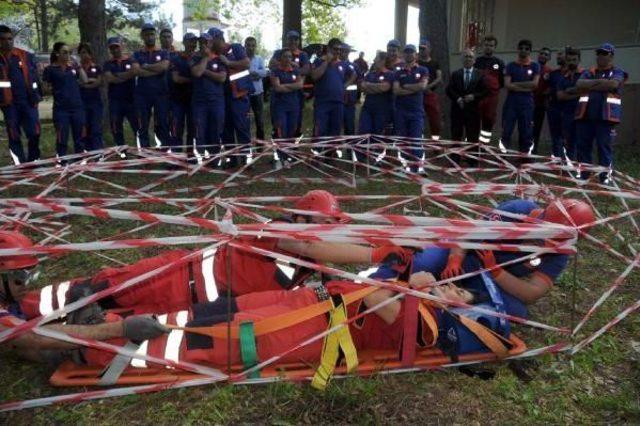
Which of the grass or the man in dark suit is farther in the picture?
the man in dark suit

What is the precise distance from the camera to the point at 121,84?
28.2 feet

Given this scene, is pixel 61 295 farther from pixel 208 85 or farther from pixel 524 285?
pixel 208 85

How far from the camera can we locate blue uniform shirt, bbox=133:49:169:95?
8219mm

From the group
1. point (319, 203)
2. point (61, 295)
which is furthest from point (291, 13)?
point (61, 295)

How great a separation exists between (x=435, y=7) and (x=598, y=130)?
512 centimetres

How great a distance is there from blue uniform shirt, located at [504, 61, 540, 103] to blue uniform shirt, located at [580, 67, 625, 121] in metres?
1.21

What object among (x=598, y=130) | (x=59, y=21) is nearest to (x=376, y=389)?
(x=598, y=130)

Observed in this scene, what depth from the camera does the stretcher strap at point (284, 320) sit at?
2967 millimetres

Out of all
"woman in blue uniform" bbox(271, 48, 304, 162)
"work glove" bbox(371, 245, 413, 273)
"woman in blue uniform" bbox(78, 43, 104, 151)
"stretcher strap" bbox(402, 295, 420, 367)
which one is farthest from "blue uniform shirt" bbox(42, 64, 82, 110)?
"stretcher strap" bbox(402, 295, 420, 367)

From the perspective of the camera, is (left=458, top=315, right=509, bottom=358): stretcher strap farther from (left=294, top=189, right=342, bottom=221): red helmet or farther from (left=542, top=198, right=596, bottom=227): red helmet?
(left=294, top=189, right=342, bottom=221): red helmet

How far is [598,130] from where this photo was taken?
7414mm

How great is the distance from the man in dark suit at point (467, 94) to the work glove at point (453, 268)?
604 cm

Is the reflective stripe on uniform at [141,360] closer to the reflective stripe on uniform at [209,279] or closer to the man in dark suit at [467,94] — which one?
the reflective stripe on uniform at [209,279]

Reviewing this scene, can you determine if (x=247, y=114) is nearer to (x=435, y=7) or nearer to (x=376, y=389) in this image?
(x=435, y=7)
